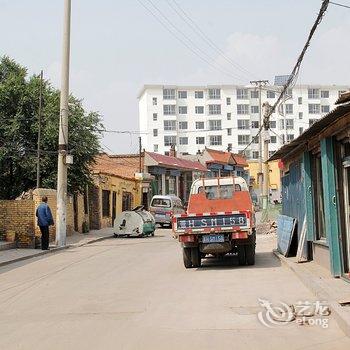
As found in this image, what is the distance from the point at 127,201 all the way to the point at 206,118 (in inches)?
2709

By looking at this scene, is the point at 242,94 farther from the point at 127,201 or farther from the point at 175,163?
the point at 127,201

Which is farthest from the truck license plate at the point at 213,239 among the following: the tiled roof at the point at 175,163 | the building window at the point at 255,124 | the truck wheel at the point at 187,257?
the building window at the point at 255,124

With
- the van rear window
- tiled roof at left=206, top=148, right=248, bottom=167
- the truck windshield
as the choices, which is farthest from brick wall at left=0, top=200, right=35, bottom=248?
tiled roof at left=206, top=148, right=248, bottom=167

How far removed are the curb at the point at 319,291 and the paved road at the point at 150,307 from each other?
0.13m

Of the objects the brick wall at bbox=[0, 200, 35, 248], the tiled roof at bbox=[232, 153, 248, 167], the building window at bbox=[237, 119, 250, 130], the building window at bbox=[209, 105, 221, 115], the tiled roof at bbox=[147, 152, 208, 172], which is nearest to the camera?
the brick wall at bbox=[0, 200, 35, 248]

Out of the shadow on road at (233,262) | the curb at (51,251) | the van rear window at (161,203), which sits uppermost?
the van rear window at (161,203)

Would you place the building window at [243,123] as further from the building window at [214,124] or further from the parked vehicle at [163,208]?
the parked vehicle at [163,208]

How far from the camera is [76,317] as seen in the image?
8.33 metres

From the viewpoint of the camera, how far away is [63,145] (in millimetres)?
23172

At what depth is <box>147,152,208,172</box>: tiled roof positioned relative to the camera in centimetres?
5264

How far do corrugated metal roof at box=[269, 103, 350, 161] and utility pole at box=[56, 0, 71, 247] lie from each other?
983 cm

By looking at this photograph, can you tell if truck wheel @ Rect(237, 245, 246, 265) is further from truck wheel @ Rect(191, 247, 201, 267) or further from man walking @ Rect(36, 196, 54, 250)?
man walking @ Rect(36, 196, 54, 250)

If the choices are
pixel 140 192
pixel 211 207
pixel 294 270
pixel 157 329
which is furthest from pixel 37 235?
pixel 140 192

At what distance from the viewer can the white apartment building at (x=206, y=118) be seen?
109000 mm
